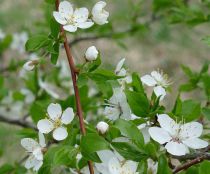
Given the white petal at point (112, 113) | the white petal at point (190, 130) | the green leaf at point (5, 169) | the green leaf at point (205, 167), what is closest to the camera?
the green leaf at point (205, 167)

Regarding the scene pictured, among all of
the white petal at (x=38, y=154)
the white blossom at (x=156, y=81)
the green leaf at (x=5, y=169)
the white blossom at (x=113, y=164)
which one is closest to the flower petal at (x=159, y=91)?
the white blossom at (x=156, y=81)

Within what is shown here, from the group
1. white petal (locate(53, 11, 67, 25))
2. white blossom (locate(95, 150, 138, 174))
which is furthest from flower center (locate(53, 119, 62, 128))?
white petal (locate(53, 11, 67, 25))

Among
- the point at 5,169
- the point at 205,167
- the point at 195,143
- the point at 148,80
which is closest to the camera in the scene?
the point at 205,167

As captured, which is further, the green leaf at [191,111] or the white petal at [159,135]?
the green leaf at [191,111]

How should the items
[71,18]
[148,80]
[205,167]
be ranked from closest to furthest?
[205,167] → [71,18] → [148,80]

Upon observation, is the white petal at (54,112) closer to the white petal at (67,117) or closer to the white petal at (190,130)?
the white petal at (67,117)

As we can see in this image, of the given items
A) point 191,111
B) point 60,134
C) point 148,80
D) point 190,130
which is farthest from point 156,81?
point 60,134

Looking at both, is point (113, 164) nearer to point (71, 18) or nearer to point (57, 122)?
point (57, 122)
